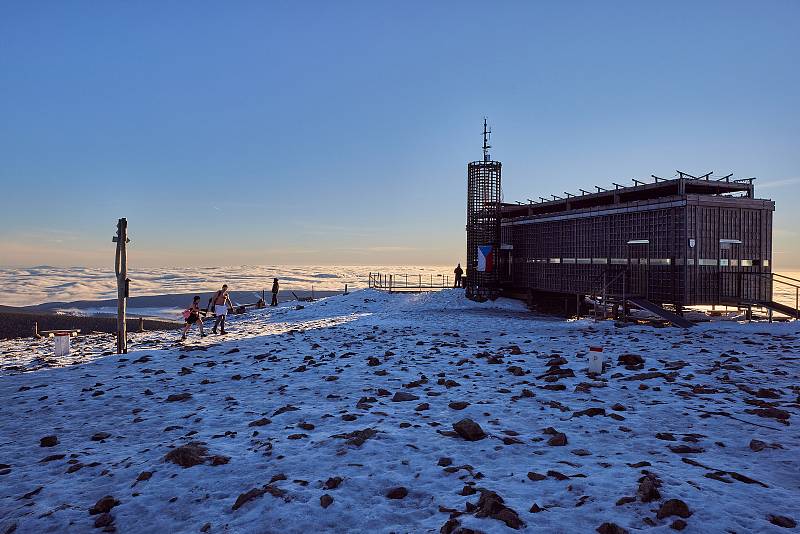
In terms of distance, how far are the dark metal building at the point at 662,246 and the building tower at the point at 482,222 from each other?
401 centimetres

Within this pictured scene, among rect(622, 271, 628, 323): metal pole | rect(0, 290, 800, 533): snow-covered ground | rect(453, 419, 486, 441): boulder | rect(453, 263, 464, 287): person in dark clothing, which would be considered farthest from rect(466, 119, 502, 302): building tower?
rect(453, 419, 486, 441): boulder

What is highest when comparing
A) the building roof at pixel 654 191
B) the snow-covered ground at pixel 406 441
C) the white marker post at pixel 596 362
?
the building roof at pixel 654 191

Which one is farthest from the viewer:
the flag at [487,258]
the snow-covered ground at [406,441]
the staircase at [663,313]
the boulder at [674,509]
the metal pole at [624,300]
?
the flag at [487,258]

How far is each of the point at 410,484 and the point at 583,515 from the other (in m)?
1.99

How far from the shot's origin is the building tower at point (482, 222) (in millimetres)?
34844

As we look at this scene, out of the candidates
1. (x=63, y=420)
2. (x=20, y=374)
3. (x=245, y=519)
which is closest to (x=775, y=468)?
(x=245, y=519)

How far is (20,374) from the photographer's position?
12.9m

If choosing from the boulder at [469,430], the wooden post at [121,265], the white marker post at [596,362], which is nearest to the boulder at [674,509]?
the boulder at [469,430]

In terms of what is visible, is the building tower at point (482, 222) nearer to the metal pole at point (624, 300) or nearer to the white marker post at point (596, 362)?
the metal pole at point (624, 300)

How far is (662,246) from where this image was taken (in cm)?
2338

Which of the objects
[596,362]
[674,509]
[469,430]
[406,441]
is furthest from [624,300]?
[674,509]

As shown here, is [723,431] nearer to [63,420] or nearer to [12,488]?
[12,488]

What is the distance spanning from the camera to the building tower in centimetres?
3484

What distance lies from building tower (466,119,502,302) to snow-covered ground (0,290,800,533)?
20.5 m
